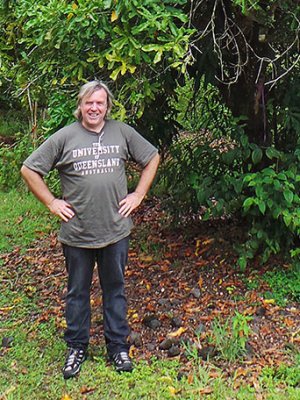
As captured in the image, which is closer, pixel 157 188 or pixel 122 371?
pixel 122 371

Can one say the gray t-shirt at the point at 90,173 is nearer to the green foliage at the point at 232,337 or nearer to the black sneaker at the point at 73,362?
the black sneaker at the point at 73,362

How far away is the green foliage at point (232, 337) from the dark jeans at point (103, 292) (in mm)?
649

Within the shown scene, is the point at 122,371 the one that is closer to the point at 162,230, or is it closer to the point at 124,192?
the point at 124,192

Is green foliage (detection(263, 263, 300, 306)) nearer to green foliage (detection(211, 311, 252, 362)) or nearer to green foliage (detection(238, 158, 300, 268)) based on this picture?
green foliage (detection(238, 158, 300, 268))

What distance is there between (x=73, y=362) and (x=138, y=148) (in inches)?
60.7

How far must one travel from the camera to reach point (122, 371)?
4.41 meters

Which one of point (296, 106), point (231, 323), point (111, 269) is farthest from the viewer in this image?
point (296, 106)

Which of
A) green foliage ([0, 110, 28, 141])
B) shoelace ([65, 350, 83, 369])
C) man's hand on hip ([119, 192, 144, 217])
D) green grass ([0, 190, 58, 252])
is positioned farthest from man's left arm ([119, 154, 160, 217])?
green foliage ([0, 110, 28, 141])

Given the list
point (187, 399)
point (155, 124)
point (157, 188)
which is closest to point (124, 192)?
point (187, 399)

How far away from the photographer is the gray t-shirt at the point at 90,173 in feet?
13.4

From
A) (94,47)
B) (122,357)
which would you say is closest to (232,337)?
(122,357)

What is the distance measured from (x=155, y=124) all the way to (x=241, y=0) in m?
2.29

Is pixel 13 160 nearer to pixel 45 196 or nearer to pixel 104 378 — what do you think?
pixel 45 196

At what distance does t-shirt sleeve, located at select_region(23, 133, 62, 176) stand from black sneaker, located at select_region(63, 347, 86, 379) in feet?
4.24
